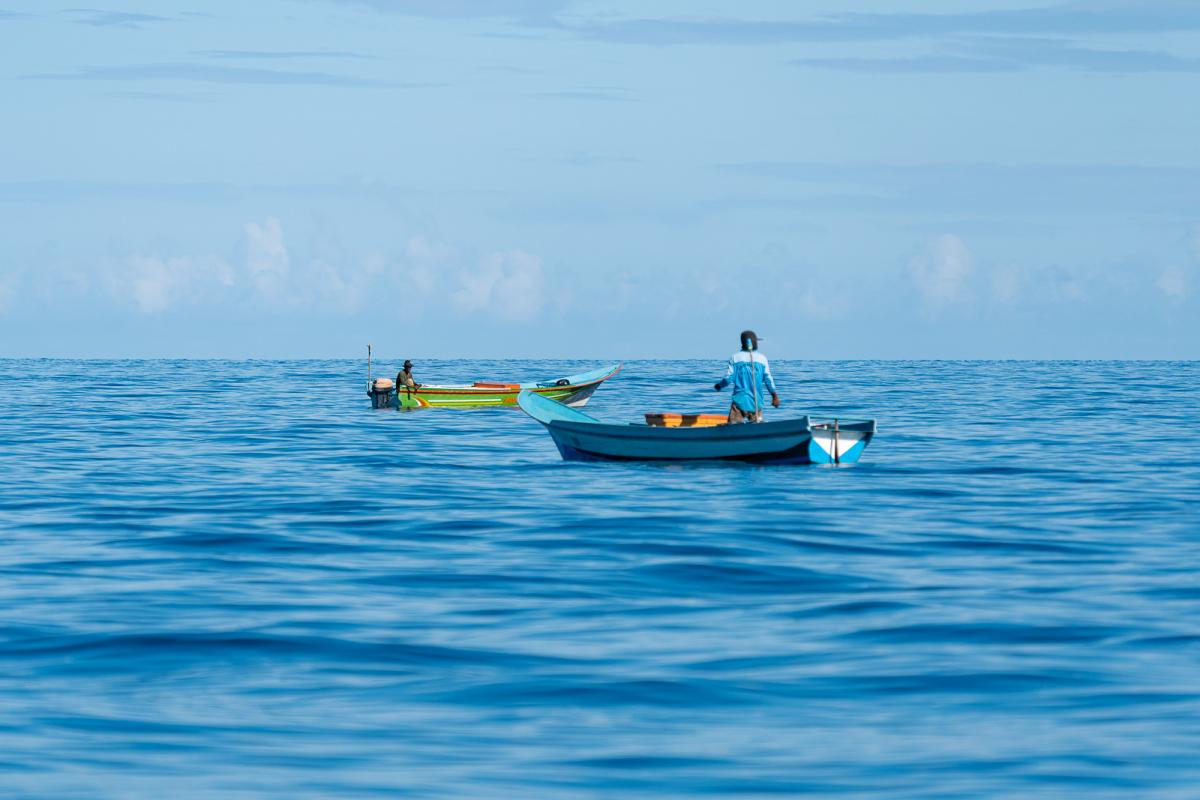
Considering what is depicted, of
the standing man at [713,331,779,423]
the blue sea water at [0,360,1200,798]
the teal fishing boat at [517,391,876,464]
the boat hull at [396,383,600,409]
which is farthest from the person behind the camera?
the boat hull at [396,383,600,409]

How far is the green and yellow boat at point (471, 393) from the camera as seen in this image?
167ft

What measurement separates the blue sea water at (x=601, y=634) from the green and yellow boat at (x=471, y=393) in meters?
21.8

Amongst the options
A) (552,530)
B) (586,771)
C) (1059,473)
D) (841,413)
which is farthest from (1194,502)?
(841,413)

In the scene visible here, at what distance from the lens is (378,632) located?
A: 12859mm

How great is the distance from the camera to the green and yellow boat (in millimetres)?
50750

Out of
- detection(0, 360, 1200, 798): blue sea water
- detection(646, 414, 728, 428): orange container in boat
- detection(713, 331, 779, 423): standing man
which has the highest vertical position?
detection(713, 331, 779, 423): standing man

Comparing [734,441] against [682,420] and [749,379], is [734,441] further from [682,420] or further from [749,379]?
[682,420]

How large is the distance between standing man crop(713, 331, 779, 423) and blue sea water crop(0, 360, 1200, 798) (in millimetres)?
1058

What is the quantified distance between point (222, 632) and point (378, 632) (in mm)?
1306

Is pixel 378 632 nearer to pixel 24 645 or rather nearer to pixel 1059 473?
pixel 24 645

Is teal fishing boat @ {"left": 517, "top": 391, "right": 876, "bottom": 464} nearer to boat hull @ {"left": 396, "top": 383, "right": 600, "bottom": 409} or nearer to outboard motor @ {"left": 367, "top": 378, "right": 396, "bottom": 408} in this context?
boat hull @ {"left": 396, "top": 383, "right": 600, "bottom": 409}

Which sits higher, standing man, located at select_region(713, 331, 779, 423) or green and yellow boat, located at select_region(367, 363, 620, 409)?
standing man, located at select_region(713, 331, 779, 423)

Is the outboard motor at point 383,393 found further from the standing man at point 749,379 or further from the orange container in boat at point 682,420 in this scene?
the standing man at point 749,379

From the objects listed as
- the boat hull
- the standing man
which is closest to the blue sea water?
the standing man
